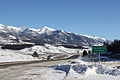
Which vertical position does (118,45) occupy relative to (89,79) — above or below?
above

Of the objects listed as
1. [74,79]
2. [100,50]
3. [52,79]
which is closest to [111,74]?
[74,79]

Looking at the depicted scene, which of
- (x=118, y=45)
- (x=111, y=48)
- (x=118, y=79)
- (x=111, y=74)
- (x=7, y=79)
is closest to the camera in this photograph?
(x=118, y=79)

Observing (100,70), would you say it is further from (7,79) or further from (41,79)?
(7,79)

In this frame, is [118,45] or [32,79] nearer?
[32,79]

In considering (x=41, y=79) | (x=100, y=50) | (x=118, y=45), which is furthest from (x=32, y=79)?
(x=118, y=45)

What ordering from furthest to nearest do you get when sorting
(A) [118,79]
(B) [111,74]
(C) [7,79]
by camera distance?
1. (B) [111,74]
2. (C) [7,79]
3. (A) [118,79]

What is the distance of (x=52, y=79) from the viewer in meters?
25.4

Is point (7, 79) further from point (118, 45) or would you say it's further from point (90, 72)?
point (118, 45)

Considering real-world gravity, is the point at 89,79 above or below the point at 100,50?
below

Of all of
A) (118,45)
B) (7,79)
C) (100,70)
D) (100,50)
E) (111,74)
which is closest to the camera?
(7,79)

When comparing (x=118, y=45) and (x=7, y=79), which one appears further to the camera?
(x=118, y=45)

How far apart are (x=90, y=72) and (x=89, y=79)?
4.54 meters

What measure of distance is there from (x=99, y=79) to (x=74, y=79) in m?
2.52

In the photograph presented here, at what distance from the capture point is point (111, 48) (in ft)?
453
